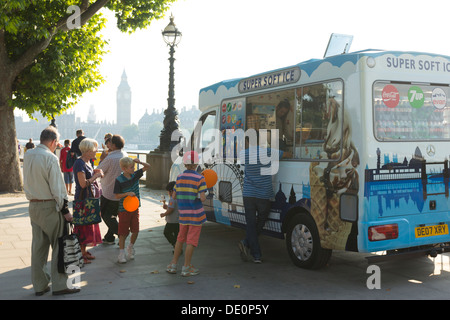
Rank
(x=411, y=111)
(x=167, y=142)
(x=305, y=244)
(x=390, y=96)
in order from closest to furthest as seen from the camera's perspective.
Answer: (x=390, y=96) → (x=411, y=111) → (x=305, y=244) → (x=167, y=142)

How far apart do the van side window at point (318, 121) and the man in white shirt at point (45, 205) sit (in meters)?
2.98

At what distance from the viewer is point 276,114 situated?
281 inches

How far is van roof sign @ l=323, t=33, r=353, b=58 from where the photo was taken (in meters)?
7.03

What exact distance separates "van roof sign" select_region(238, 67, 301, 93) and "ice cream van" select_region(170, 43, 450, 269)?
0.02 m

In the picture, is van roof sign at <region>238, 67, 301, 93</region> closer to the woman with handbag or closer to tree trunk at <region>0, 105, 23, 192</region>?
the woman with handbag

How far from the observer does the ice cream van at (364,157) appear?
555cm

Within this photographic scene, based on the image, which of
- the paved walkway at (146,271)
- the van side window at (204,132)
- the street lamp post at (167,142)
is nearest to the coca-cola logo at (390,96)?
the paved walkway at (146,271)

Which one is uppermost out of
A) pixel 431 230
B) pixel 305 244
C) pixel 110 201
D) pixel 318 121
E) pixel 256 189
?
pixel 318 121

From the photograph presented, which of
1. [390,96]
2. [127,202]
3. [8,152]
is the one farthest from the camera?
[8,152]

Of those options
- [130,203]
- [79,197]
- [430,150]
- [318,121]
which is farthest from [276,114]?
[79,197]

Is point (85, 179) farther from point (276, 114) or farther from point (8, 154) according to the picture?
point (8, 154)

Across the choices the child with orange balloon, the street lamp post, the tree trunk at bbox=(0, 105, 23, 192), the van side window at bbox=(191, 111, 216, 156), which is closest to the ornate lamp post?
the street lamp post

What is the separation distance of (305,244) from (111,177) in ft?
10.2
